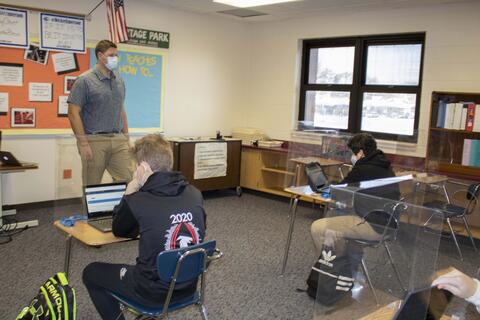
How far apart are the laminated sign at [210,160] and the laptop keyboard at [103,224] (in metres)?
3.76

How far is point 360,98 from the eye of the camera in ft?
21.7

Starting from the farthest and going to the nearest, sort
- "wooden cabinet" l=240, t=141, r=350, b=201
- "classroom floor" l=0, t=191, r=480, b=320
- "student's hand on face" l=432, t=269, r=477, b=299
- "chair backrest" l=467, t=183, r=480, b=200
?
"wooden cabinet" l=240, t=141, r=350, b=201 → "chair backrest" l=467, t=183, r=480, b=200 → "classroom floor" l=0, t=191, r=480, b=320 → "student's hand on face" l=432, t=269, r=477, b=299

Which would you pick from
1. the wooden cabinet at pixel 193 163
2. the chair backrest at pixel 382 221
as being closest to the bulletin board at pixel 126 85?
the wooden cabinet at pixel 193 163

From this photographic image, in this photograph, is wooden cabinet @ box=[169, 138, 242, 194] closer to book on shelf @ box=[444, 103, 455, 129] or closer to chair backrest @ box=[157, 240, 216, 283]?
book on shelf @ box=[444, 103, 455, 129]

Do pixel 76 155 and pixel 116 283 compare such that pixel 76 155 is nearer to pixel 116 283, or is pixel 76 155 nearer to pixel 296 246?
pixel 116 283

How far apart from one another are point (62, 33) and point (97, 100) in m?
1.84

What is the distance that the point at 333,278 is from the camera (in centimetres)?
281

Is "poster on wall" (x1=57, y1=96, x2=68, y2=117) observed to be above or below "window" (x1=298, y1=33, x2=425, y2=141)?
Result: below

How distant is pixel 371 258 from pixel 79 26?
439cm

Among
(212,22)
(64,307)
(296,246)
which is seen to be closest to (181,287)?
(64,307)

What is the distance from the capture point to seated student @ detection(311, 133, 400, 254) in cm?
277

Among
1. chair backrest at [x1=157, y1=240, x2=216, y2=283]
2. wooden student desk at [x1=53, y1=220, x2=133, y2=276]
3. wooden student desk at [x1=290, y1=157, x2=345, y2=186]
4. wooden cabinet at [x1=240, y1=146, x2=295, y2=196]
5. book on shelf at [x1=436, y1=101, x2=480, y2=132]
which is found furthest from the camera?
wooden cabinet at [x1=240, y1=146, x2=295, y2=196]

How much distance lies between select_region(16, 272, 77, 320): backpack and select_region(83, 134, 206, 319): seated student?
0.32 meters

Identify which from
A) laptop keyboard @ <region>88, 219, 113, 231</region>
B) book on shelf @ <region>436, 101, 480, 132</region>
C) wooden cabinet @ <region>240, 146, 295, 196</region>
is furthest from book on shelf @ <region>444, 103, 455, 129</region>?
laptop keyboard @ <region>88, 219, 113, 231</region>
